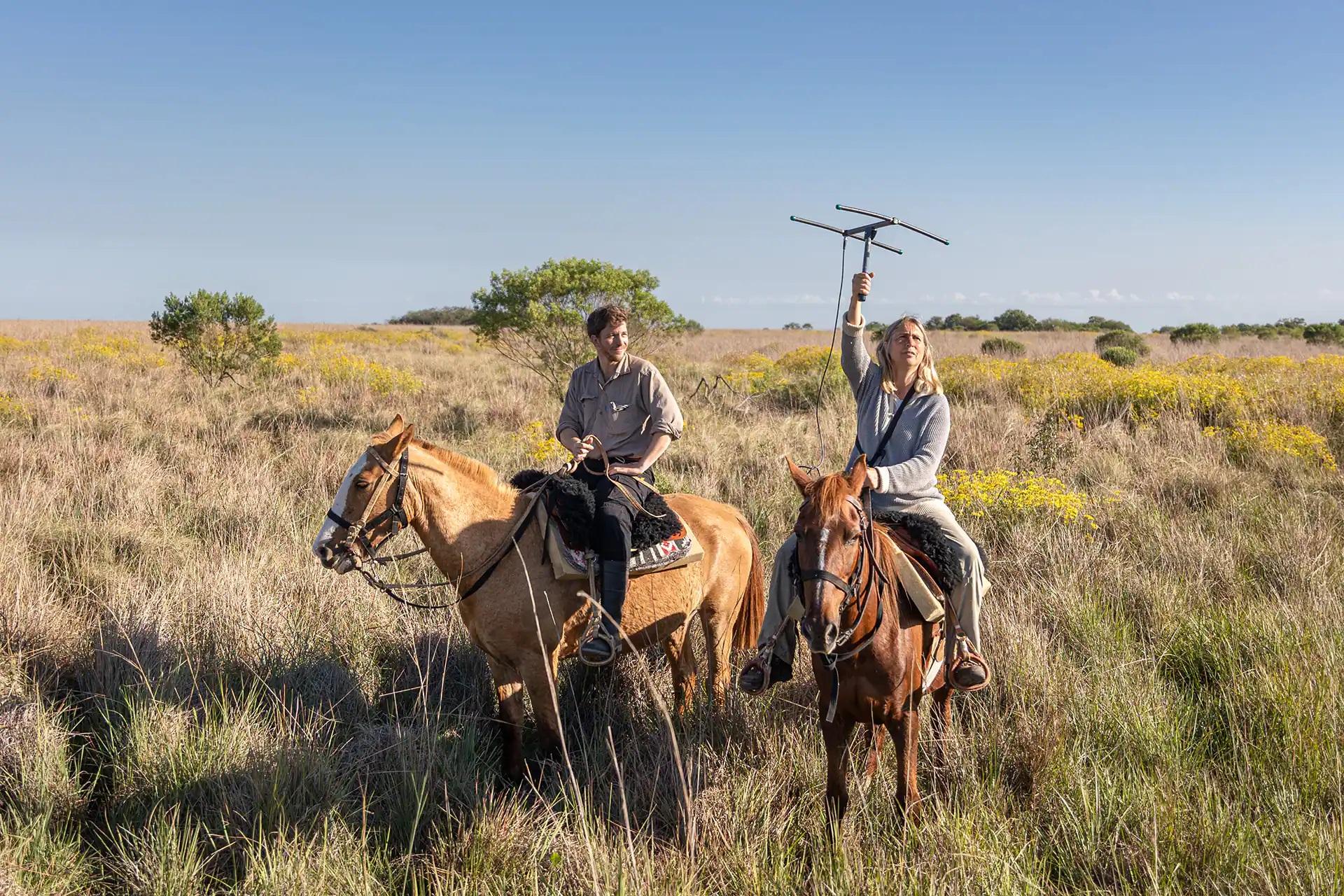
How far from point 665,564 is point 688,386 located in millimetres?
15188

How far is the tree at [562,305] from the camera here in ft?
47.0

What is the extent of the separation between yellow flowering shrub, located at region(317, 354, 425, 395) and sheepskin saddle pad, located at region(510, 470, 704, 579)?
13.5 meters

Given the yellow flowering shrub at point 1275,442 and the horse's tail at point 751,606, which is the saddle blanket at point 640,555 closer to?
the horse's tail at point 751,606

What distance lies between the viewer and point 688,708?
4.62 m

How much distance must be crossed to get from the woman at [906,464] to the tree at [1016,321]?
184 feet

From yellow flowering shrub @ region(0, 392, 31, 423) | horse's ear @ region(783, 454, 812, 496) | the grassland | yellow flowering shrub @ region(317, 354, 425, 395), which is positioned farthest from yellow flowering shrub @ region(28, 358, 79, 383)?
horse's ear @ region(783, 454, 812, 496)

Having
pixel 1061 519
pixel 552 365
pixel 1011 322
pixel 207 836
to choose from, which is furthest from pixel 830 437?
pixel 1011 322

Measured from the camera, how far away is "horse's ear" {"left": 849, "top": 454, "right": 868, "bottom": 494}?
123 inches

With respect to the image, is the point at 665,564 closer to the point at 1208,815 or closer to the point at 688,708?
the point at 688,708

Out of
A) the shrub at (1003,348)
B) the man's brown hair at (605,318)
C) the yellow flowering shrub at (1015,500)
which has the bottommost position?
the yellow flowering shrub at (1015,500)

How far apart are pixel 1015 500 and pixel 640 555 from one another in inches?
186

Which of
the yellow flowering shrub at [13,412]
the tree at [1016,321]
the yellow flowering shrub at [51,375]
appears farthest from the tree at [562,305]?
the tree at [1016,321]

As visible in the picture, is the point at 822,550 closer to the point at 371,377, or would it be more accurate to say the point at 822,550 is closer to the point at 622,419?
the point at 622,419

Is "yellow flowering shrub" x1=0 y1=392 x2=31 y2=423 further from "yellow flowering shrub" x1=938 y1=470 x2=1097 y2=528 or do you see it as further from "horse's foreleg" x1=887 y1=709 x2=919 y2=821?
"horse's foreleg" x1=887 y1=709 x2=919 y2=821
